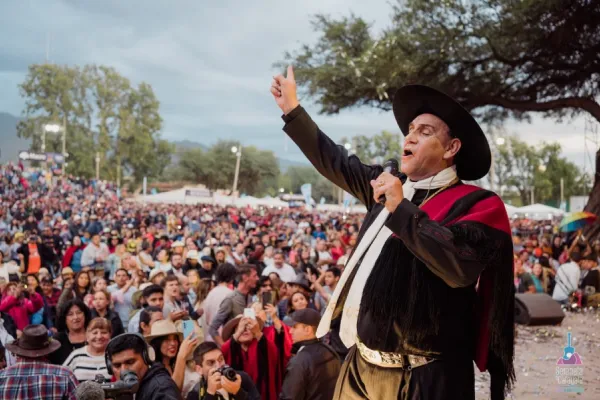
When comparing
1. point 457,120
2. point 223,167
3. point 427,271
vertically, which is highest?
point 223,167

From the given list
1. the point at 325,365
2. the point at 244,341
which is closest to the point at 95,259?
the point at 244,341

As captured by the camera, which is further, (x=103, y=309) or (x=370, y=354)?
(x=103, y=309)

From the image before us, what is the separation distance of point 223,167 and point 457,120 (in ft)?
272

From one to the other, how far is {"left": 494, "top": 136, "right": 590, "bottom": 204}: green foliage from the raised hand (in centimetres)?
7342

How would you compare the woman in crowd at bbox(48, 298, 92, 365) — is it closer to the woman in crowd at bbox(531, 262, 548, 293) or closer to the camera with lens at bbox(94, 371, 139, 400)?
the camera with lens at bbox(94, 371, 139, 400)

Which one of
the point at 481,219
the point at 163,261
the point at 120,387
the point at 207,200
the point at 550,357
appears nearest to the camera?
the point at 481,219

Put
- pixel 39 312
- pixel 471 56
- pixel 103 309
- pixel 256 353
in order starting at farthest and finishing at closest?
1. pixel 471 56
2. pixel 39 312
3. pixel 103 309
4. pixel 256 353

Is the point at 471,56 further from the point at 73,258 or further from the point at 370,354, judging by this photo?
the point at 370,354

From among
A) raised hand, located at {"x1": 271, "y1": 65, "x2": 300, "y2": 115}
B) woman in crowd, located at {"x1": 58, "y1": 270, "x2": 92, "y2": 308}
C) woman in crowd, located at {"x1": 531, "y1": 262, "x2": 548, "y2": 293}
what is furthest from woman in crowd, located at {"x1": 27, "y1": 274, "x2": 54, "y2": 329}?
woman in crowd, located at {"x1": 531, "y1": 262, "x2": 548, "y2": 293}

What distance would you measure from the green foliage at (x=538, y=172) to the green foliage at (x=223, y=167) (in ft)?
104

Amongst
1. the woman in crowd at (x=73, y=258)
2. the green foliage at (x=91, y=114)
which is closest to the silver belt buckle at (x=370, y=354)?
the woman in crowd at (x=73, y=258)

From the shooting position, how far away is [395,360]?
2244 millimetres

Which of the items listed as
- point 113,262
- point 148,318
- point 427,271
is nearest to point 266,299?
point 148,318

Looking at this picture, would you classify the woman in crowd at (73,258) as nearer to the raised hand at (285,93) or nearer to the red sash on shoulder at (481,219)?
the raised hand at (285,93)
